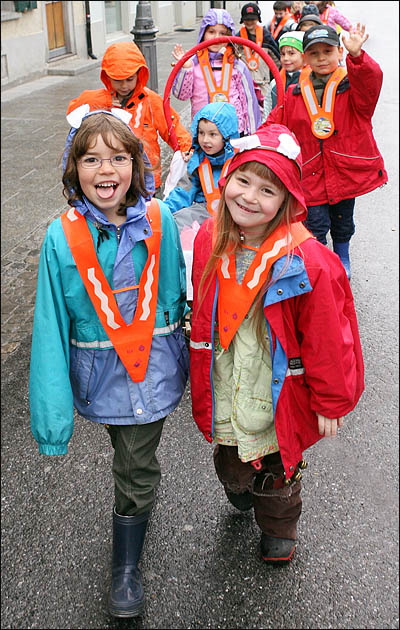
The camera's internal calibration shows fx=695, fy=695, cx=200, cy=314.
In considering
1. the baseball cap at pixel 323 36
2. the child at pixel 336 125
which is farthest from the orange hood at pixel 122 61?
the baseball cap at pixel 323 36

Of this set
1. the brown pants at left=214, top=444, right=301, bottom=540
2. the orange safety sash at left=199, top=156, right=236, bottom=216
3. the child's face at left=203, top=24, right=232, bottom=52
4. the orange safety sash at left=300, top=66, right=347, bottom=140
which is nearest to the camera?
the orange safety sash at left=300, top=66, right=347, bottom=140

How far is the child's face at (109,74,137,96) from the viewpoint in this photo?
12.9ft

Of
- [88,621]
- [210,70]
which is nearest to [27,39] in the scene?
[210,70]

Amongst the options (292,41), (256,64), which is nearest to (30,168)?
(256,64)

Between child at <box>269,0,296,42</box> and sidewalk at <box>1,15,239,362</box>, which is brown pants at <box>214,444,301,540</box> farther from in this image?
child at <box>269,0,296,42</box>

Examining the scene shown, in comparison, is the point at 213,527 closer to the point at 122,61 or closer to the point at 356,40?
the point at 356,40

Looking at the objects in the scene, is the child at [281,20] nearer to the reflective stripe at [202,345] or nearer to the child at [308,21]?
the child at [308,21]

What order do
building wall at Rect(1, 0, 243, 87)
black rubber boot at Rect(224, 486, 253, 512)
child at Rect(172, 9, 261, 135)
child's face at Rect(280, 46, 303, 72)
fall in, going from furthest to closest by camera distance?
building wall at Rect(1, 0, 243, 87)
child at Rect(172, 9, 261, 135)
child's face at Rect(280, 46, 303, 72)
black rubber boot at Rect(224, 486, 253, 512)

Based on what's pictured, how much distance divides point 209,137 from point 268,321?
77.9 inches

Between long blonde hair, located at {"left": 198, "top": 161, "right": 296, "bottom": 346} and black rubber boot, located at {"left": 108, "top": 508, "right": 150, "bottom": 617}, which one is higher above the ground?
long blonde hair, located at {"left": 198, "top": 161, "right": 296, "bottom": 346}

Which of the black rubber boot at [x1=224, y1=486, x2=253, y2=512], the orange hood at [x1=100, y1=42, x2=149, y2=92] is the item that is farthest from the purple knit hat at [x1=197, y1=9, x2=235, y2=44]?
the black rubber boot at [x1=224, y1=486, x2=253, y2=512]

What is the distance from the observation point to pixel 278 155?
6.40 ft

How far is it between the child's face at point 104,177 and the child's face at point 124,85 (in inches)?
78.1

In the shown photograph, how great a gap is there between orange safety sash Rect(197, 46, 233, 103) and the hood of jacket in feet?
3.92
